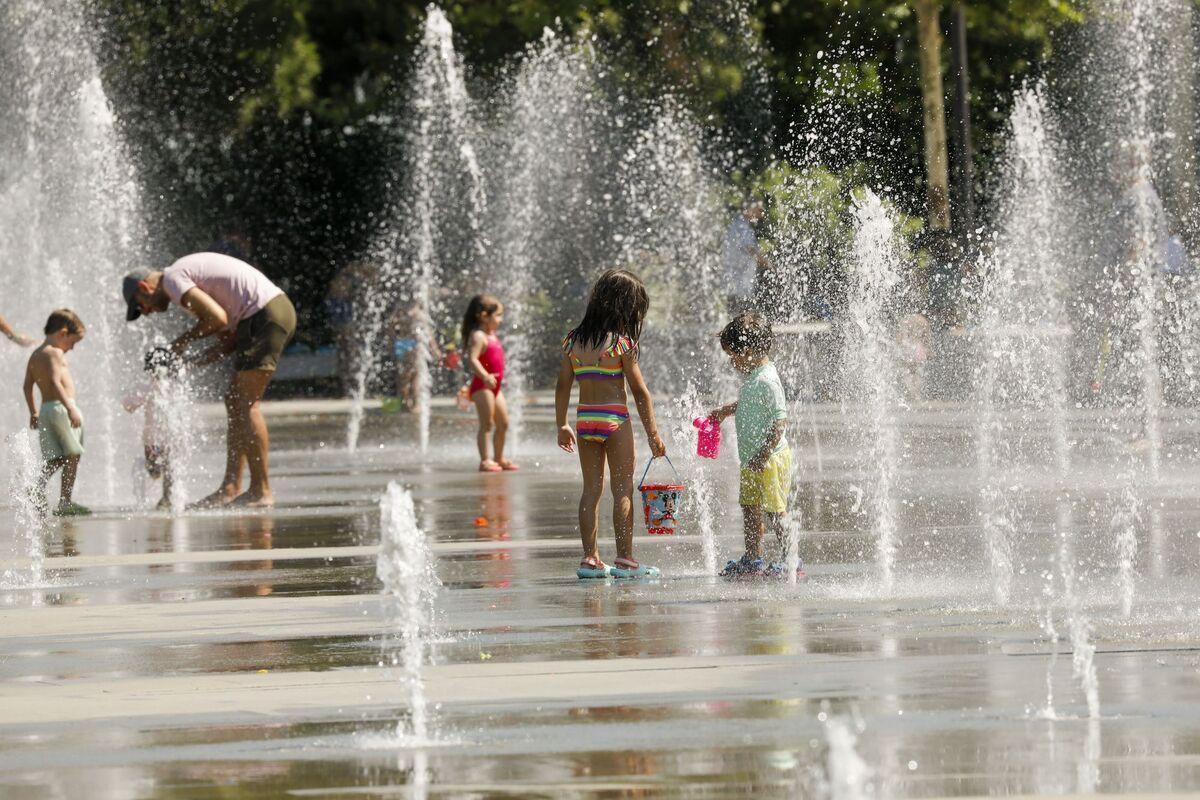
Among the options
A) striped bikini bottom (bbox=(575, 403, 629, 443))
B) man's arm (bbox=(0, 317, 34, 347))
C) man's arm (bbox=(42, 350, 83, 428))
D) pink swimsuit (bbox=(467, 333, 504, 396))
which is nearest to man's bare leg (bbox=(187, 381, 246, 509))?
man's arm (bbox=(42, 350, 83, 428))

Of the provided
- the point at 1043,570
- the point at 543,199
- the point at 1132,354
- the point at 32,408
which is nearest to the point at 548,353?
the point at 543,199

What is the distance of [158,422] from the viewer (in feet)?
44.6

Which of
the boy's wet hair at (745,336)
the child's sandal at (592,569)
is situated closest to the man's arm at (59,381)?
the child's sandal at (592,569)

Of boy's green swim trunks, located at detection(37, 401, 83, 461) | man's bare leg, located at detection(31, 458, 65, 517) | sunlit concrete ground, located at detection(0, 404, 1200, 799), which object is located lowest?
sunlit concrete ground, located at detection(0, 404, 1200, 799)

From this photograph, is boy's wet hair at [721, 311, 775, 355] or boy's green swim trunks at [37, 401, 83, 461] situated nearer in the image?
boy's wet hair at [721, 311, 775, 355]

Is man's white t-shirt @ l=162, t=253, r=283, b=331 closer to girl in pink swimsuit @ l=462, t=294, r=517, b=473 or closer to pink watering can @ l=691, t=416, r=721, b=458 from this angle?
girl in pink swimsuit @ l=462, t=294, r=517, b=473

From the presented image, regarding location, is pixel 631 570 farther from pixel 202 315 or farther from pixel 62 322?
pixel 62 322

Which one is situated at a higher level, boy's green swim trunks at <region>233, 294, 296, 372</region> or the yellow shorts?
boy's green swim trunks at <region>233, 294, 296, 372</region>

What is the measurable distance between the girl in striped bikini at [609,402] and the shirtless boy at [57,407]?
487 cm

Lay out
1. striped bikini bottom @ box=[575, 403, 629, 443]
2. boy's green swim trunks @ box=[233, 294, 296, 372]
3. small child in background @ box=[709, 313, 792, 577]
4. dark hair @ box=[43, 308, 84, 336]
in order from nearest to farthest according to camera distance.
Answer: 1. small child in background @ box=[709, 313, 792, 577]
2. striped bikini bottom @ box=[575, 403, 629, 443]
3. boy's green swim trunks @ box=[233, 294, 296, 372]
4. dark hair @ box=[43, 308, 84, 336]

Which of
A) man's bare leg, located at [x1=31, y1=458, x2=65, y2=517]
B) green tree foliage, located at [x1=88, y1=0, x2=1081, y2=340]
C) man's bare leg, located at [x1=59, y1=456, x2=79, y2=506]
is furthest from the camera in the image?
green tree foliage, located at [x1=88, y1=0, x2=1081, y2=340]

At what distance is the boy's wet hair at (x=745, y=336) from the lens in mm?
9641

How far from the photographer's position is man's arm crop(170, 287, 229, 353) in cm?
1336

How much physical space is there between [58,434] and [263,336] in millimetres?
1386
